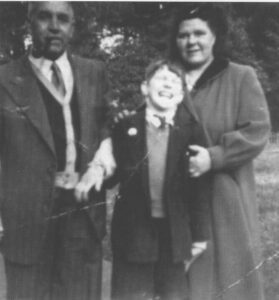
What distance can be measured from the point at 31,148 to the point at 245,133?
0.52m

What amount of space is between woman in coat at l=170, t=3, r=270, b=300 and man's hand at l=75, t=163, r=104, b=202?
0.74 feet

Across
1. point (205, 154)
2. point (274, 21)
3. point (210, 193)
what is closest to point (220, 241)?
point (210, 193)

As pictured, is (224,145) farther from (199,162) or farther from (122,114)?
(122,114)

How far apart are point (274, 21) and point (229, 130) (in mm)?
423

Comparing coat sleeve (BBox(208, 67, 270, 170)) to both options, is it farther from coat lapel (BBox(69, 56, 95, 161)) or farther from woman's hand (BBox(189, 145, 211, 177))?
coat lapel (BBox(69, 56, 95, 161))

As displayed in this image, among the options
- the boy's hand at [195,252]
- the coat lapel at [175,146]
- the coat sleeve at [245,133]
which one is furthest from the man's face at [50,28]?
the boy's hand at [195,252]

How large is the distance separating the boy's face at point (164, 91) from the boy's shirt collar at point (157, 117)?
10mm

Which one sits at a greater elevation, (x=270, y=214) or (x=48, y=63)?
(x=48, y=63)

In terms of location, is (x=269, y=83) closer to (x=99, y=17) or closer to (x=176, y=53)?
(x=176, y=53)

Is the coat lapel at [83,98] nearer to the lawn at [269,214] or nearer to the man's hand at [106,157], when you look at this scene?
the man's hand at [106,157]

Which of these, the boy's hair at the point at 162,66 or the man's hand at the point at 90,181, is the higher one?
the boy's hair at the point at 162,66

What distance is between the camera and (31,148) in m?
1.27

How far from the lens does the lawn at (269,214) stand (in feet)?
4.68

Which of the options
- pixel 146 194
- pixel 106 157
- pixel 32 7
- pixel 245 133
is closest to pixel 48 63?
pixel 32 7
